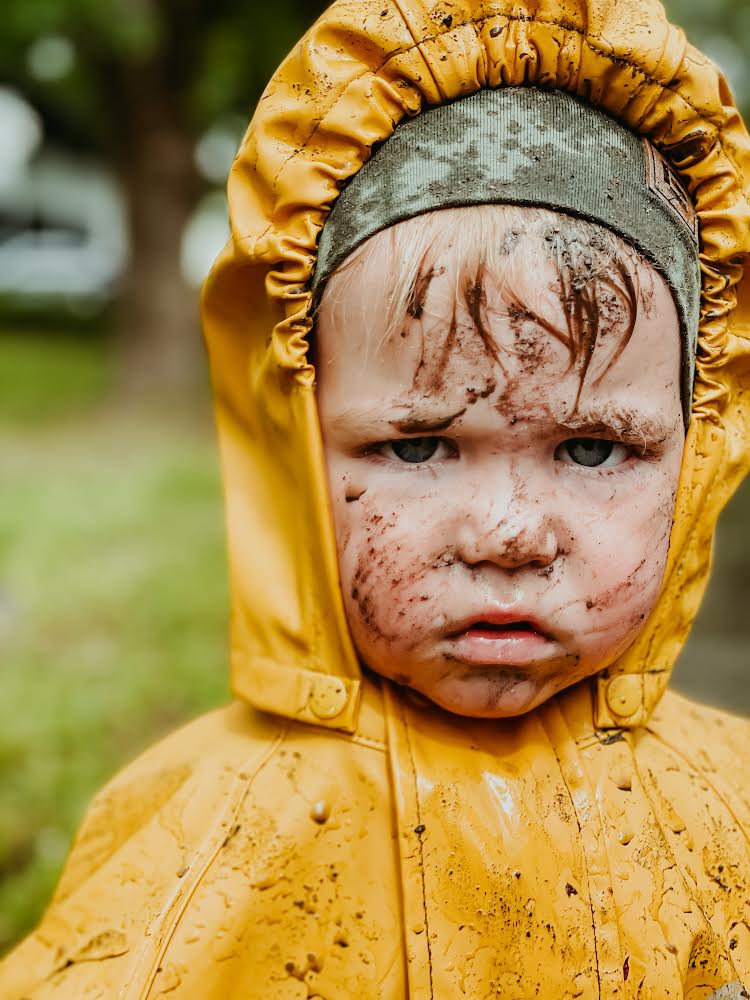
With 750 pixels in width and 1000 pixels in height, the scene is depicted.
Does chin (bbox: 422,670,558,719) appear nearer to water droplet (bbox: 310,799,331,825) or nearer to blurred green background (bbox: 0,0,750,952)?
water droplet (bbox: 310,799,331,825)

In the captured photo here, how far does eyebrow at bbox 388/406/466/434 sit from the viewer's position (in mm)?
1573

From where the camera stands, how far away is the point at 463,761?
1747mm

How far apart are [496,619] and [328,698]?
1.13ft

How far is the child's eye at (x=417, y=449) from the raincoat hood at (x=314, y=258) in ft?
0.42

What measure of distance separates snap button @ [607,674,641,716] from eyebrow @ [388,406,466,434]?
1.91 feet

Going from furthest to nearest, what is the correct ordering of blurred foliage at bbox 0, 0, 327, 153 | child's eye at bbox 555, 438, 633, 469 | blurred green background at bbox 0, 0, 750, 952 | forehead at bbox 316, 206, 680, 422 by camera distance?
blurred foliage at bbox 0, 0, 327, 153, blurred green background at bbox 0, 0, 750, 952, child's eye at bbox 555, 438, 633, 469, forehead at bbox 316, 206, 680, 422

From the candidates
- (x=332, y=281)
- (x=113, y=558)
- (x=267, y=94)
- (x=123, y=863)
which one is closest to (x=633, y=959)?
(x=123, y=863)

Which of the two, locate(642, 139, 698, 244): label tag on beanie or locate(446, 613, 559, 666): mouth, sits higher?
locate(642, 139, 698, 244): label tag on beanie

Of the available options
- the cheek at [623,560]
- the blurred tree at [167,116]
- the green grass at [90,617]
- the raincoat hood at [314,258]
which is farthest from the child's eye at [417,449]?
the blurred tree at [167,116]

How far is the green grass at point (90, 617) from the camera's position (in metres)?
3.48

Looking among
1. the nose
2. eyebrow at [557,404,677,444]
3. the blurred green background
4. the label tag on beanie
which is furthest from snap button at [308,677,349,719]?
the blurred green background

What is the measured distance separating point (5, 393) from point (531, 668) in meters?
12.5

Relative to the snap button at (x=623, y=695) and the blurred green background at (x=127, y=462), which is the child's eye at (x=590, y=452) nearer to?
the snap button at (x=623, y=695)

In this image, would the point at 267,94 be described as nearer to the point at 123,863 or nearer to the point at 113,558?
the point at 123,863
